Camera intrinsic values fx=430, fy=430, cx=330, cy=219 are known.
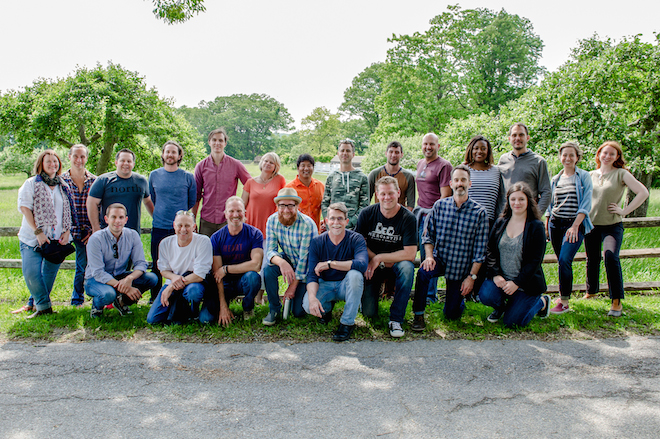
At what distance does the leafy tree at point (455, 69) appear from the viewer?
112ft

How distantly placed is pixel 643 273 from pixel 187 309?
744 cm

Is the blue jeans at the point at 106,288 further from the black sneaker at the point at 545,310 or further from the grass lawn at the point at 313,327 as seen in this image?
the black sneaker at the point at 545,310

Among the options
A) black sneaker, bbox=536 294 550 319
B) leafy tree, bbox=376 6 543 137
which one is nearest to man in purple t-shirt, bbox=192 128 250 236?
black sneaker, bbox=536 294 550 319

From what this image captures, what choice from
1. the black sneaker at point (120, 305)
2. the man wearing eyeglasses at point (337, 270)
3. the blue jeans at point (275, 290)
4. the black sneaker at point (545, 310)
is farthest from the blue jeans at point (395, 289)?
the black sneaker at point (120, 305)

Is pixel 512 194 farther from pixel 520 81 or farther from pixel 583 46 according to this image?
pixel 520 81

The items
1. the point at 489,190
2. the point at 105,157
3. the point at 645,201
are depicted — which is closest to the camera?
the point at 489,190

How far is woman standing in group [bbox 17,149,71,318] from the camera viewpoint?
16.5 ft

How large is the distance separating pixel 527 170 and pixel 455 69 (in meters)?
33.7

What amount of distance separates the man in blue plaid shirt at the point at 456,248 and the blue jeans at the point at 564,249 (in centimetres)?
127

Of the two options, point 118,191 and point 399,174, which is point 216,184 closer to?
→ point 118,191

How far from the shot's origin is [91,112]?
10.4m

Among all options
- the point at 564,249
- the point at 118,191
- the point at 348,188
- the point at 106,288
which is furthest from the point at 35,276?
the point at 564,249

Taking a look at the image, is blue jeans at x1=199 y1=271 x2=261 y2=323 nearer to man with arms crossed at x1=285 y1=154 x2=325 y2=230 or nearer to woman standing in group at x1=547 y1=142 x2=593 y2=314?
man with arms crossed at x1=285 y1=154 x2=325 y2=230

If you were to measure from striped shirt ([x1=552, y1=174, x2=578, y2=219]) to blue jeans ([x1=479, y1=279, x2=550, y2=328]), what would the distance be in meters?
1.29
